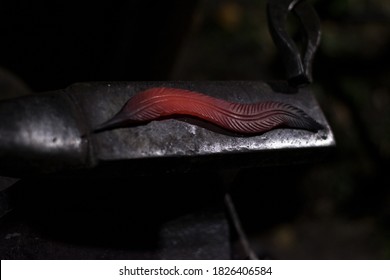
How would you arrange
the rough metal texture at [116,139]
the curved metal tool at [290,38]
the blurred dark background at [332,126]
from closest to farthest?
the rough metal texture at [116,139], the curved metal tool at [290,38], the blurred dark background at [332,126]

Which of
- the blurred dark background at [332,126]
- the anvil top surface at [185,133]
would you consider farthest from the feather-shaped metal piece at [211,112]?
the blurred dark background at [332,126]

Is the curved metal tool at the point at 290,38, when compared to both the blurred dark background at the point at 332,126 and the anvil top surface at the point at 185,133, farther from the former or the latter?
the blurred dark background at the point at 332,126

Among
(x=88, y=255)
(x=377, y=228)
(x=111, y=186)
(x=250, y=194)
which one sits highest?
(x=111, y=186)

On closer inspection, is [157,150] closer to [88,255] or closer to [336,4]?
[88,255]

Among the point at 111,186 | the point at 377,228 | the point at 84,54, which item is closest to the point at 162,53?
the point at 84,54

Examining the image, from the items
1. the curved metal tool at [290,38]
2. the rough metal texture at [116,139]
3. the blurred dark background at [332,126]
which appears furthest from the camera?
the blurred dark background at [332,126]

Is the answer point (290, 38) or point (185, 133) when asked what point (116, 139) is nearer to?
point (185, 133)

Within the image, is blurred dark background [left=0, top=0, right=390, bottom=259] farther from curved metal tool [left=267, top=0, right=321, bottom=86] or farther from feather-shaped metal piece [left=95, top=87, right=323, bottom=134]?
feather-shaped metal piece [left=95, top=87, right=323, bottom=134]
